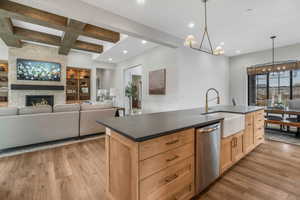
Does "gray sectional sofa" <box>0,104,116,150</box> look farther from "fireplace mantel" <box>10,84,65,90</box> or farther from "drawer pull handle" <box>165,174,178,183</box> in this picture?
"fireplace mantel" <box>10,84,65,90</box>

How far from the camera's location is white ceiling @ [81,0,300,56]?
2.54m

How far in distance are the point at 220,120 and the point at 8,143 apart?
4011mm

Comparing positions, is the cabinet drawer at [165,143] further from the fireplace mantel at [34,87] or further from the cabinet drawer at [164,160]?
the fireplace mantel at [34,87]

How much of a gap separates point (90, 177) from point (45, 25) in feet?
11.9

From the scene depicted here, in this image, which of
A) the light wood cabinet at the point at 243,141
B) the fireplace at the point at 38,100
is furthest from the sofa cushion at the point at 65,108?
the light wood cabinet at the point at 243,141

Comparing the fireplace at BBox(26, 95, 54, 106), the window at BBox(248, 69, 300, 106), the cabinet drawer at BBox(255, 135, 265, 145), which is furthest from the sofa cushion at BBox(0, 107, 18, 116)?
the window at BBox(248, 69, 300, 106)

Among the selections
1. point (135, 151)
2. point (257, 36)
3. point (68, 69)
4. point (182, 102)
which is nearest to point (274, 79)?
point (257, 36)

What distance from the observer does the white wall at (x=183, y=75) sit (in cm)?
434

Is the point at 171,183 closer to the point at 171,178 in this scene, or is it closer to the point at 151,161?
the point at 171,178

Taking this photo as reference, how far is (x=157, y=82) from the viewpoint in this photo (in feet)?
16.1

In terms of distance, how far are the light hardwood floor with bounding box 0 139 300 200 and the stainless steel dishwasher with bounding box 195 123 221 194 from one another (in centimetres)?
21

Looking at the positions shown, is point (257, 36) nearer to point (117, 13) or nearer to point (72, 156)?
point (117, 13)

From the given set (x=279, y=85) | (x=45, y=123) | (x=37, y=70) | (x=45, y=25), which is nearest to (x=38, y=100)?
(x=37, y=70)

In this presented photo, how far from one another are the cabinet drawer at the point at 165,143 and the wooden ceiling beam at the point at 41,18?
12.3 ft
